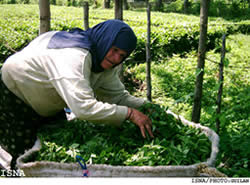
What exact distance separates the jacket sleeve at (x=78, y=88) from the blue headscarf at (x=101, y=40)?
0.34ft

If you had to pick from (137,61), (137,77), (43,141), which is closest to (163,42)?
(137,61)

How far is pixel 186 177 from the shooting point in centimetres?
152

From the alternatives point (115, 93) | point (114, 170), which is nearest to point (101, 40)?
point (115, 93)

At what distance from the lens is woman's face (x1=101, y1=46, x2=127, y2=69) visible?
1833mm

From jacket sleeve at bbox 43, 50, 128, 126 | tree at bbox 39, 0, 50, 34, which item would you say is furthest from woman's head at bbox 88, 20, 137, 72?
tree at bbox 39, 0, 50, 34

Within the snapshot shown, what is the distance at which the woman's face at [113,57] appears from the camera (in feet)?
6.01

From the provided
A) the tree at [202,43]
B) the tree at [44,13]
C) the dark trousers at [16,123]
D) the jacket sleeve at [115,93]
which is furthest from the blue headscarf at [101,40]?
the tree at [44,13]

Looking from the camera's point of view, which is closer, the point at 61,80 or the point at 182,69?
the point at 61,80

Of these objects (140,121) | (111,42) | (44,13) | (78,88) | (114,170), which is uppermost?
(44,13)

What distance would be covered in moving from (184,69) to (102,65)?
3423mm

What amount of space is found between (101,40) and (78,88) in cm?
41

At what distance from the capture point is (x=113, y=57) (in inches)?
73.4

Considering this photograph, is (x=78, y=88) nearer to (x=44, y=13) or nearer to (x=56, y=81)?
(x=56, y=81)

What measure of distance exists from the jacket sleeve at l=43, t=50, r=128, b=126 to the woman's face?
16 centimetres
